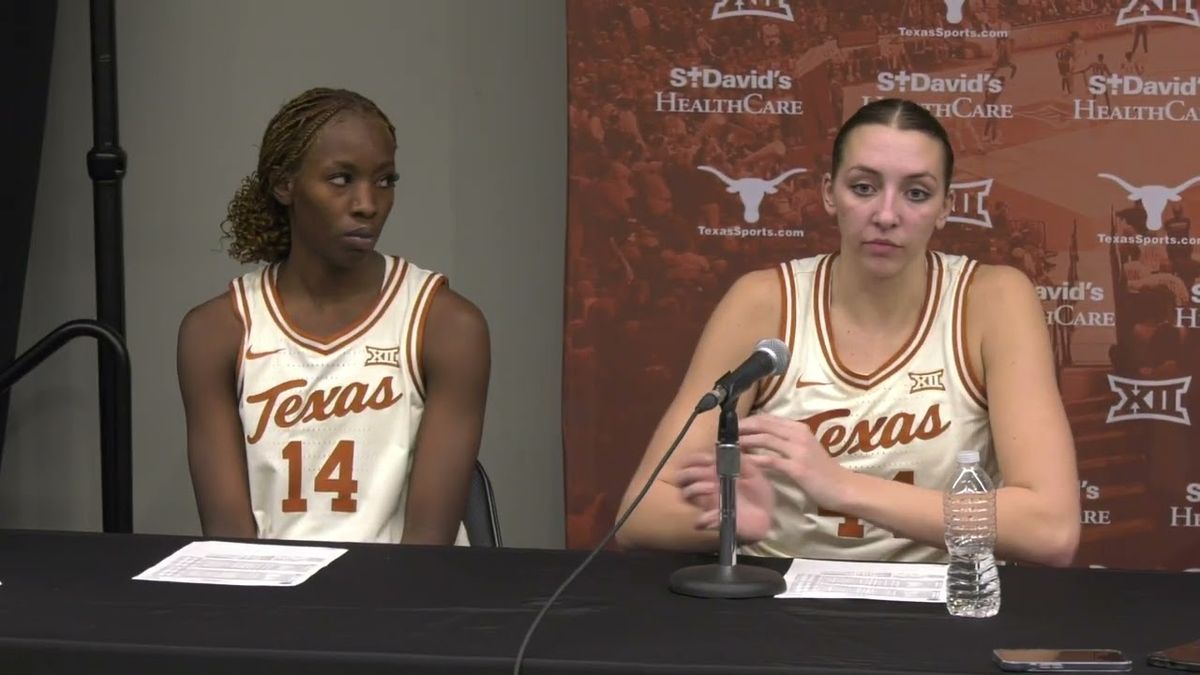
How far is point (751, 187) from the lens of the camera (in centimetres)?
364

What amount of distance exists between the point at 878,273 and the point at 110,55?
6.77 ft

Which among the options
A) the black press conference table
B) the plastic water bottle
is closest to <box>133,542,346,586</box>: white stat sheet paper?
the black press conference table

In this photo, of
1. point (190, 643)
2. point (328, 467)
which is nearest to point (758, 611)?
point (190, 643)

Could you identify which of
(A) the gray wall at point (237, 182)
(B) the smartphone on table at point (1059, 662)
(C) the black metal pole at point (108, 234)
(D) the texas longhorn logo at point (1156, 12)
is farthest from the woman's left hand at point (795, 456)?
(C) the black metal pole at point (108, 234)

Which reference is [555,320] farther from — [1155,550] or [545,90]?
[1155,550]

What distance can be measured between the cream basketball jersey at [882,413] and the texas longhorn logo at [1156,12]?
1159 mm

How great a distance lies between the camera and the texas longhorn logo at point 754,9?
3602 millimetres

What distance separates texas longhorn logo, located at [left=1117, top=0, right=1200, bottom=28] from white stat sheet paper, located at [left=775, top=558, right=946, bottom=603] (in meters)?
1.80

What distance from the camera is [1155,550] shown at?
3568 millimetres

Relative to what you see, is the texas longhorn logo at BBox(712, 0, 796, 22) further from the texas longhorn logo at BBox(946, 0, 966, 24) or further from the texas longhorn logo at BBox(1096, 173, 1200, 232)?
the texas longhorn logo at BBox(1096, 173, 1200, 232)

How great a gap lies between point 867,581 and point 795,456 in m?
0.23

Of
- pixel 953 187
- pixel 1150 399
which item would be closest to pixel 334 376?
pixel 953 187

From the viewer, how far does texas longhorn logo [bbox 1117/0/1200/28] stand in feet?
11.5

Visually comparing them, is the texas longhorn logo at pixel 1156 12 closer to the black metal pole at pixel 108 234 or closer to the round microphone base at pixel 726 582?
the round microphone base at pixel 726 582
